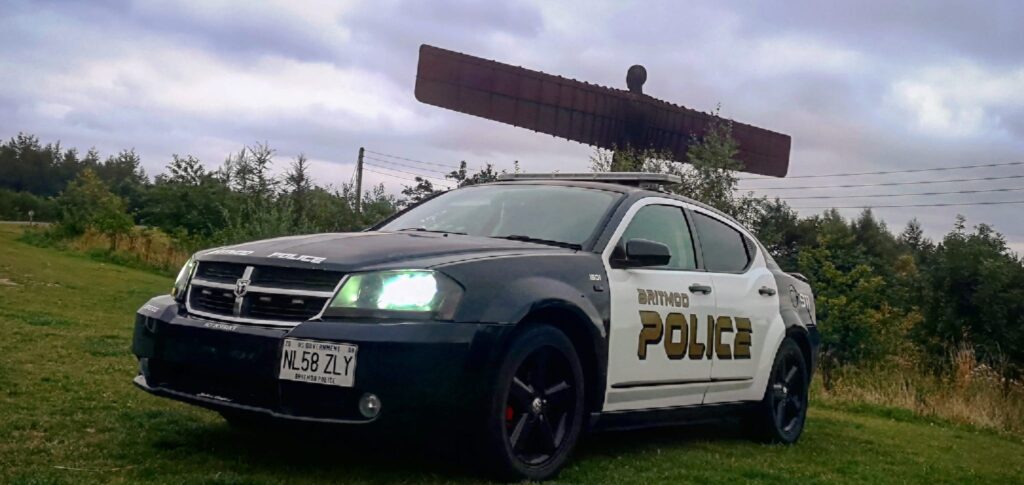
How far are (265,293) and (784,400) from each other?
13.8 ft

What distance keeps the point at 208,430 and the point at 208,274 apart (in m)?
1.17

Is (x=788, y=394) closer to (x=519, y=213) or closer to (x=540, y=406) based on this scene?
(x=519, y=213)

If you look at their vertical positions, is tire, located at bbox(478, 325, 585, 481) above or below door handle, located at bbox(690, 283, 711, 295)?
below

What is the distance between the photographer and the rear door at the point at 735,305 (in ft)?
22.1

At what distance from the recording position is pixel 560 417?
17.5ft

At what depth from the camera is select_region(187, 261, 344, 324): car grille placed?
471 centimetres

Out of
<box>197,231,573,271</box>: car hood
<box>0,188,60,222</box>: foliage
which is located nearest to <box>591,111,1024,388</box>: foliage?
<box>197,231,573,271</box>: car hood

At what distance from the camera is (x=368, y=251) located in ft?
16.3

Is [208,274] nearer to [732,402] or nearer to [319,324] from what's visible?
[319,324]

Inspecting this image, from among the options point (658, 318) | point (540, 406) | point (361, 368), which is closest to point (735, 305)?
point (658, 318)

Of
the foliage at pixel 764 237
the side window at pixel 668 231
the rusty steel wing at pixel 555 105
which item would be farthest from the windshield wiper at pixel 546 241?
the rusty steel wing at pixel 555 105

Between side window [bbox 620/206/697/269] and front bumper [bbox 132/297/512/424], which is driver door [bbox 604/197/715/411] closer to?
side window [bbox 620/206/697/269]

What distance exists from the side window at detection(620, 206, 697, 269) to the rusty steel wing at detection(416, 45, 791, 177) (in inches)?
856

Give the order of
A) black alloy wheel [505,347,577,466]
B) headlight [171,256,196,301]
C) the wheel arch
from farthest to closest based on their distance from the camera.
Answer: the wheel arch → headlight [171,256,196,301] → black alloy wheel [505,347,577,466]
